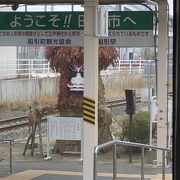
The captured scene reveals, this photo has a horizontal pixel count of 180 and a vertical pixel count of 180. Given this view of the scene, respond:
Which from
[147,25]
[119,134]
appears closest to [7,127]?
[119,134]

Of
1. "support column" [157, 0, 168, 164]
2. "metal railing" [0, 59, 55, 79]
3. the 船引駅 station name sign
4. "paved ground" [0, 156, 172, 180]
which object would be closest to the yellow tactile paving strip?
"paved ground" [0, 156, 172, 180]

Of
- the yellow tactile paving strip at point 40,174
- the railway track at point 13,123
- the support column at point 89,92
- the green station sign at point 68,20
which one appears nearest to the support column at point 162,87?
the green station sign at point 68,20

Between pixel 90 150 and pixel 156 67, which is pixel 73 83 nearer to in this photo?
pixel 156 67

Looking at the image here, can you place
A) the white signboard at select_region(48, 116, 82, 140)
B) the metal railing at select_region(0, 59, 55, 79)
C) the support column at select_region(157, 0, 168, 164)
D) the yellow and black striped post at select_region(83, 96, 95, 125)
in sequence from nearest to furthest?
the yellow and black striped post at select_region(83, 96, 95, 125) < the support column at select_region(157, 0, 168, 164) < the white signboard at select_region(48, 116, 82, 140) < the metal railing at select_region(0, 59, 55, 79)

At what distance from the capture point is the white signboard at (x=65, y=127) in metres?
9.80

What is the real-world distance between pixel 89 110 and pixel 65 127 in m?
3.08

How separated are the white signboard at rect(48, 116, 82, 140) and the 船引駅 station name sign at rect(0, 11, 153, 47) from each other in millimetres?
1648

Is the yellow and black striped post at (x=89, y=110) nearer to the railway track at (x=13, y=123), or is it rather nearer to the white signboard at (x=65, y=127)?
the white signboard at (x=65, y=127)

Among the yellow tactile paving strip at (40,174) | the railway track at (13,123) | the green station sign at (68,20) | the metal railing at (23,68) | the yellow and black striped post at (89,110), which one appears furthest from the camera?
the metal railing at (23,68)

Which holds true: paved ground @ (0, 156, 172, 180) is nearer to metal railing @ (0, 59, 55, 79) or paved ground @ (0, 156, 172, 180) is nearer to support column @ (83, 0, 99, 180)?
support column @ (83, 0, 99, 180)

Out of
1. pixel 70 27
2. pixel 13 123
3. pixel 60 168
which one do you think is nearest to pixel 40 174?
pixel 60 168

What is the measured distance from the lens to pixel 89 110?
6.94 meters

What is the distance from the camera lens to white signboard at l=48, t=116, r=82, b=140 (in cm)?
980

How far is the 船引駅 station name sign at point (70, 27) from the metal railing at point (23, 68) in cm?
872
